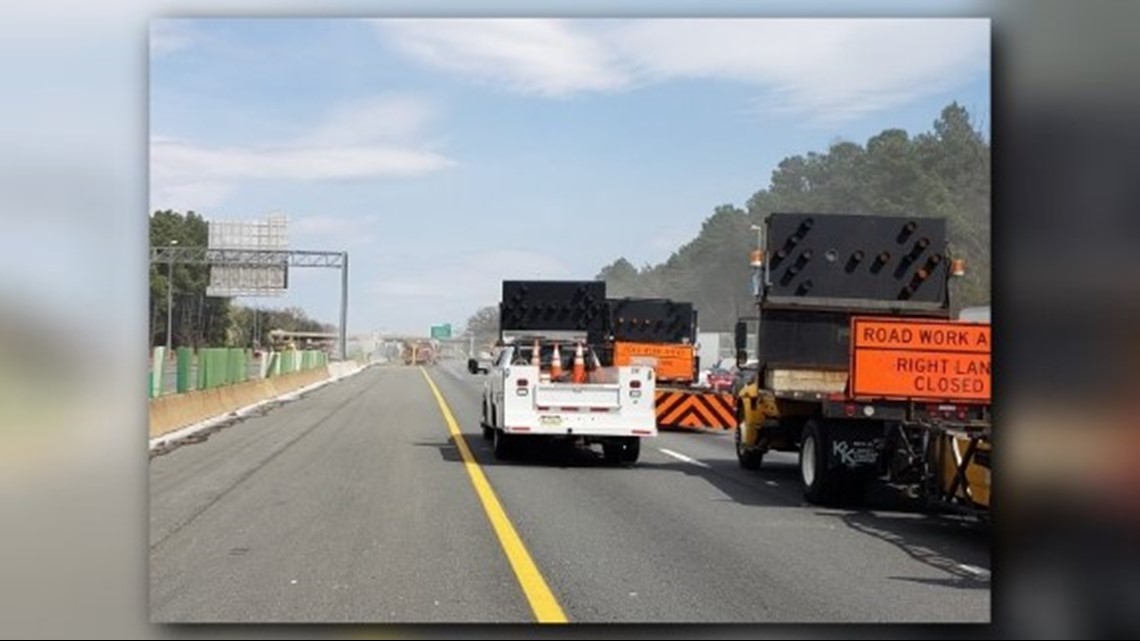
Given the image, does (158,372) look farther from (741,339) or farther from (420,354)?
(420,354)

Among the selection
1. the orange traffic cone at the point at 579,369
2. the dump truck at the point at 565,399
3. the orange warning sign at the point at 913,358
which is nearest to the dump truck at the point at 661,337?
the dump truck at the point at 565,399

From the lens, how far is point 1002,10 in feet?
19.0

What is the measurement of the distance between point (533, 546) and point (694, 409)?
50.1 ft

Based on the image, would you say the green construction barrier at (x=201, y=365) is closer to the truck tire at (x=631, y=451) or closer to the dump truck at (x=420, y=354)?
the truck tire at (x=631, y=451)

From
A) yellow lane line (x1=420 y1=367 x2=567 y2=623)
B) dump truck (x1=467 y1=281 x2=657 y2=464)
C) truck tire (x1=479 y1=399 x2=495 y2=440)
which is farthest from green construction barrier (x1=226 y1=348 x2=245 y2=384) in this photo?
yellow lane line (x1=420 y1=367 x2=567 y2=623)

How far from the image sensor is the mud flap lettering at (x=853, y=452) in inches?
497

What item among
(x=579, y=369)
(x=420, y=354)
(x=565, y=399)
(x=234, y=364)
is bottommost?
(x=420, y=354)

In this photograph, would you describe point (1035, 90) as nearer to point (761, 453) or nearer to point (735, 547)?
point (735, 547)

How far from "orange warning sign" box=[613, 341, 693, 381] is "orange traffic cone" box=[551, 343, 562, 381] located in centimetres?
1247

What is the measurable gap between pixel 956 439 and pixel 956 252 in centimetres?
198

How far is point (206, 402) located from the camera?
25250 millimetres

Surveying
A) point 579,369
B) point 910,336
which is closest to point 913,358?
point 910,336

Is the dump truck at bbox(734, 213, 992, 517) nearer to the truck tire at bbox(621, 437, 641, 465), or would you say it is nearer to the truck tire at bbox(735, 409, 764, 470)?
the truck tire at bbox(735, 409, 764, 470)

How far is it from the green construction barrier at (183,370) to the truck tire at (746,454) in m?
10.4
